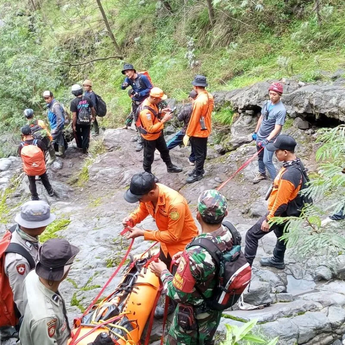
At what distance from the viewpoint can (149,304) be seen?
4.00 meters

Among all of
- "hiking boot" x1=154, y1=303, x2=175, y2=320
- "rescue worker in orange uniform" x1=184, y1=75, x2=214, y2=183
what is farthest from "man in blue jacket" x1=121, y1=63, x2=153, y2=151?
"hiking boot" x1=154, y1=303, x2=175, y2=320

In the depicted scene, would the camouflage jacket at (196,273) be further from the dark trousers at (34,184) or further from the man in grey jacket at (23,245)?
the dark trousers at (34,184)

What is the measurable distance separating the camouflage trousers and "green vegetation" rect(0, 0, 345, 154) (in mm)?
7370

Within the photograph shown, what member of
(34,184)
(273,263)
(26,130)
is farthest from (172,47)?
(273,263)

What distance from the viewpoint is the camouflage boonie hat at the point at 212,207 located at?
2885 mm

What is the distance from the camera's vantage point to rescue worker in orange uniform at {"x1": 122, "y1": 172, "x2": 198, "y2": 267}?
3721 mm

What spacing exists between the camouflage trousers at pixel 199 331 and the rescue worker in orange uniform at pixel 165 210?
2.92 feet

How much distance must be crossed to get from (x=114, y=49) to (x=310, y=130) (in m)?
11.4

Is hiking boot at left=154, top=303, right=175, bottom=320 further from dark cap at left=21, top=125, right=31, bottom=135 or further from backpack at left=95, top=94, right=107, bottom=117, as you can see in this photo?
backpack at left=95, top=94, right=107, bottom=117

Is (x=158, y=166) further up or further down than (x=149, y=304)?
further down

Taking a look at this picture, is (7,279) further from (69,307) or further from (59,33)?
(59,33)

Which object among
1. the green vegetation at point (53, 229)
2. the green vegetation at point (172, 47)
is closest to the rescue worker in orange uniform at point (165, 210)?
the green vegetation at point (53, 229)

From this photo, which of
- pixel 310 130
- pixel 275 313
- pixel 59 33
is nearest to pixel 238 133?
pixel 310 130

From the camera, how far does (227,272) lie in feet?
9.16
